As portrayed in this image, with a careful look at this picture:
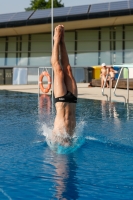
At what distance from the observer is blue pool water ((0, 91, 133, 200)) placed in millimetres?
3986

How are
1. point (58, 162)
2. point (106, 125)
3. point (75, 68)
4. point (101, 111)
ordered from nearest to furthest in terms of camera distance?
point (58, 162) < point (106, 125) < point (101, 111) < point (75, 68)

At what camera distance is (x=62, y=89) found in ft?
19.1

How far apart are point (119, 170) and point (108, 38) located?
107 feet

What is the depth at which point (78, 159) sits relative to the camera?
5387 mm

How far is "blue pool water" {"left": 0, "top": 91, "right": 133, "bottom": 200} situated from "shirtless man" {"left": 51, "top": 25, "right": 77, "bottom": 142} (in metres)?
0.39

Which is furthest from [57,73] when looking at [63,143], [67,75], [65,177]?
[65,177]

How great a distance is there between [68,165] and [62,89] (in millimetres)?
1225

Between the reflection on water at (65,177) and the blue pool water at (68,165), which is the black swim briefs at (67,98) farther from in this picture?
the reflection on water at (65,177)

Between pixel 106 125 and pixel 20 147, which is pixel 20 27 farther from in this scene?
pixel 20 147

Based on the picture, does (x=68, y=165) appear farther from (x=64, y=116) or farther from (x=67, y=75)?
(x=67, y=75)

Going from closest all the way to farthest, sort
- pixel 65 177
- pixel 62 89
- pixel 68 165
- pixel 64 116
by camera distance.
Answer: pixel 65 177 → pixel 68 165 → pixel 62 89 → pixel 64 116

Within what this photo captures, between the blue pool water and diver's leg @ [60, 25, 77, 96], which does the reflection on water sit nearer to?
the blue pool water

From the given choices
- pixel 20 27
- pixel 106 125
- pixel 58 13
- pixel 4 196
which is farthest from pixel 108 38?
pixel 4 196

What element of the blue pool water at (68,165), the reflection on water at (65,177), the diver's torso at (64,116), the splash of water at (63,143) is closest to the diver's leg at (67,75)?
the diver's torso at (64,116)
